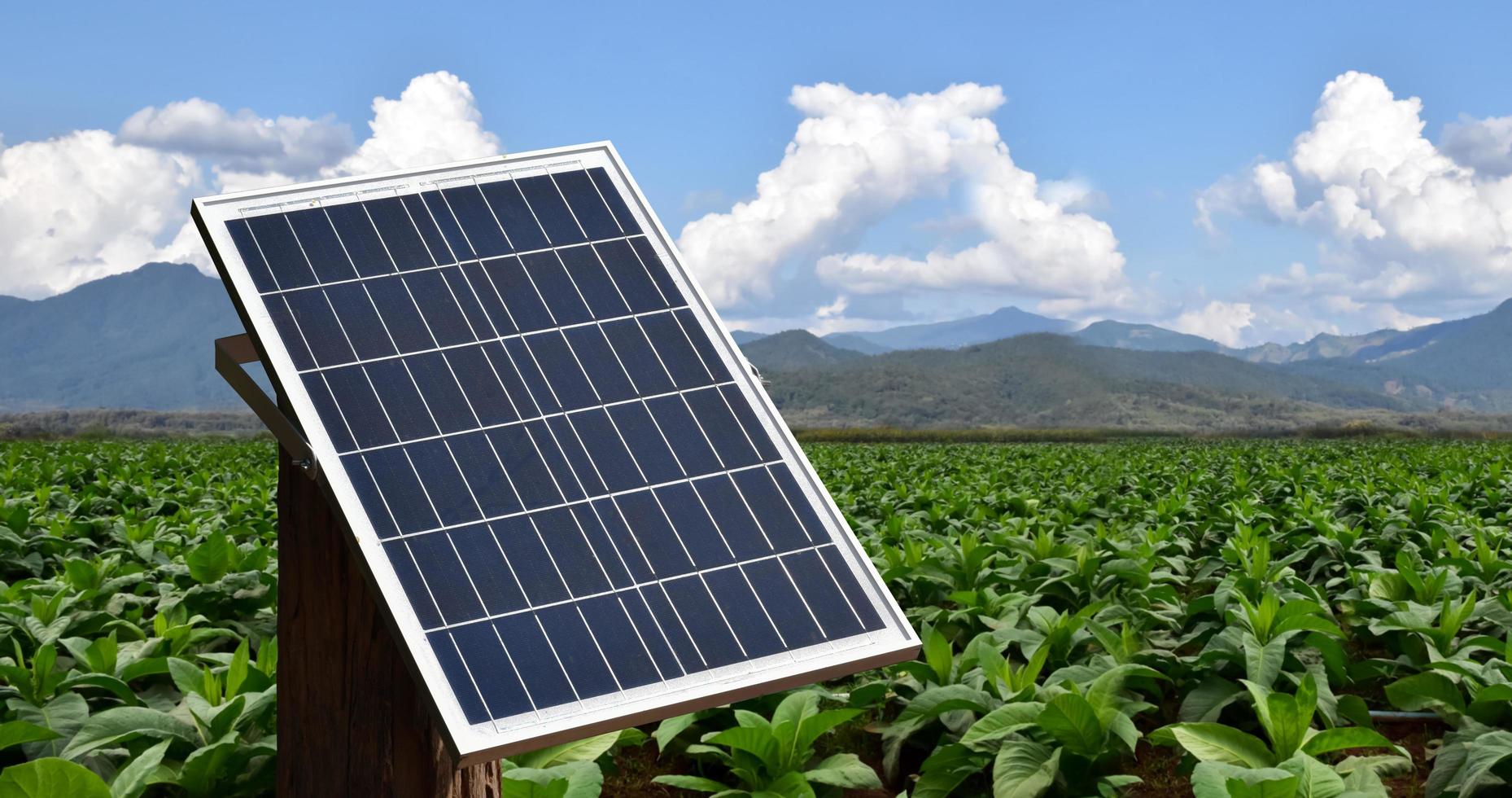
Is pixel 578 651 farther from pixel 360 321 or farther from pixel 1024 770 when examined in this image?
pixel 1024 770

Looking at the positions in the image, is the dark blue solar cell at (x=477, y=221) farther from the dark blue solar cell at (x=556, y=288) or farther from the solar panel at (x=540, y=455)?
the dark blue solar cell at (x=556, y=288)

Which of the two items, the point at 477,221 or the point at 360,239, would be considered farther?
the point at 477,221

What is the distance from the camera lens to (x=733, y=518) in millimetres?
3672

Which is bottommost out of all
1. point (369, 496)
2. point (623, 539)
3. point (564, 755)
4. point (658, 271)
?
point (564, 755)

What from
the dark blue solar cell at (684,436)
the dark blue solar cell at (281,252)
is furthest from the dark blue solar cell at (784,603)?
the dark blue solar cell at (281,252)

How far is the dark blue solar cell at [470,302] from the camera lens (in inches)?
153

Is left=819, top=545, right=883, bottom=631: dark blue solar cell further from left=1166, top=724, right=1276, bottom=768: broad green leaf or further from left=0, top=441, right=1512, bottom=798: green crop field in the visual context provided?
left=1166, top=724, right=1276, bottom=768: broad green leaf

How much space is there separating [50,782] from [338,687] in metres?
1.04

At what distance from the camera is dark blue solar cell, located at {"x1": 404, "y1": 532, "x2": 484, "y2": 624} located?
3273 millimetres

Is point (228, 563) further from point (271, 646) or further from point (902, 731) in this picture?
point (902, 731)

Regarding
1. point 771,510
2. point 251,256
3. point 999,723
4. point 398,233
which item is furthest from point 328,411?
point 999,723

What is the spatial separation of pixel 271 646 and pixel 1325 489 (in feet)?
47.8

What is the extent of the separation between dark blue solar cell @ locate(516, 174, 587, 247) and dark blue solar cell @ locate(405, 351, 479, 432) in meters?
0.71

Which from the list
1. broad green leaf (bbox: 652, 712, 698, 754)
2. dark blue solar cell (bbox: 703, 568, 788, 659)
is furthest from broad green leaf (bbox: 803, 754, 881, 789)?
dark blue solar cell (bbox: 703, 568, 788, 659)
